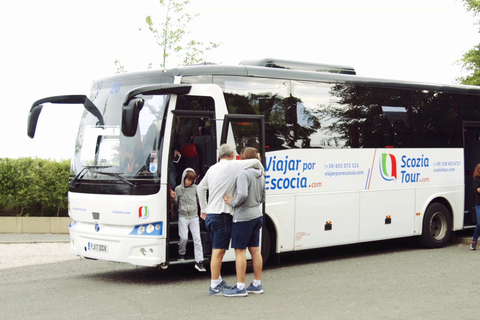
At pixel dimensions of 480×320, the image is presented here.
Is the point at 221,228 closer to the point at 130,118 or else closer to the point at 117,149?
the point at 130,118

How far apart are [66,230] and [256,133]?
9.37m

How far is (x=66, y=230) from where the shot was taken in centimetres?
1878

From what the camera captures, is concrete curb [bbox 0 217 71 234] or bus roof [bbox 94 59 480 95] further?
concrete curb [bbox 0 217 71 234]

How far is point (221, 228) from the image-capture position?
9406mm

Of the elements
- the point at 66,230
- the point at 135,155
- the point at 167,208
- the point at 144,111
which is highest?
the point at 144,111

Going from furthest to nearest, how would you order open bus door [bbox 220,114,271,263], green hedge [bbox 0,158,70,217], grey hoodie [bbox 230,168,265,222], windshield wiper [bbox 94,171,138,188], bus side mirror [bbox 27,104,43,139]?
green hedge [bbox 0,158,70,217] → open bus door [bbox 220,114,271,263] → bus side mirror [bbox 27,104,43,139] → windshield wiper [bbox 94,171,138,188] → grey hoodie [bbox 230,168,265,222]

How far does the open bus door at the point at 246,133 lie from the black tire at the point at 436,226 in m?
4.31

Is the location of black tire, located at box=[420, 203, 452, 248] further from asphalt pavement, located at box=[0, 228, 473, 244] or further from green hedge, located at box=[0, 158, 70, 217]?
green hedge, located at box=[0, 158, 70, 217]

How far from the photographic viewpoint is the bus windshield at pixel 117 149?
10.3 meters

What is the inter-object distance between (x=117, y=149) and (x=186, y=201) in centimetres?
132

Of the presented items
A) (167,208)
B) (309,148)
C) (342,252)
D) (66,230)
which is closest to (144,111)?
(167,208)

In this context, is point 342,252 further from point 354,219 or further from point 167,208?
point 167,208

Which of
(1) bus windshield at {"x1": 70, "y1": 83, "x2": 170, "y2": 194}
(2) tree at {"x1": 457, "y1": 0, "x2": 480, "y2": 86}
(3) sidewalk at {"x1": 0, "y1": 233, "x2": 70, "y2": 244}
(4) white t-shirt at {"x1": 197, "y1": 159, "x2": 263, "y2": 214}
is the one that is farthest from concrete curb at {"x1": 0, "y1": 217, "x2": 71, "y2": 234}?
(2) tree at {"x1": 457, "y1": 0, "x2": 480, "y2": 86}

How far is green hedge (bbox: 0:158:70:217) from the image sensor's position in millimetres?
18922
